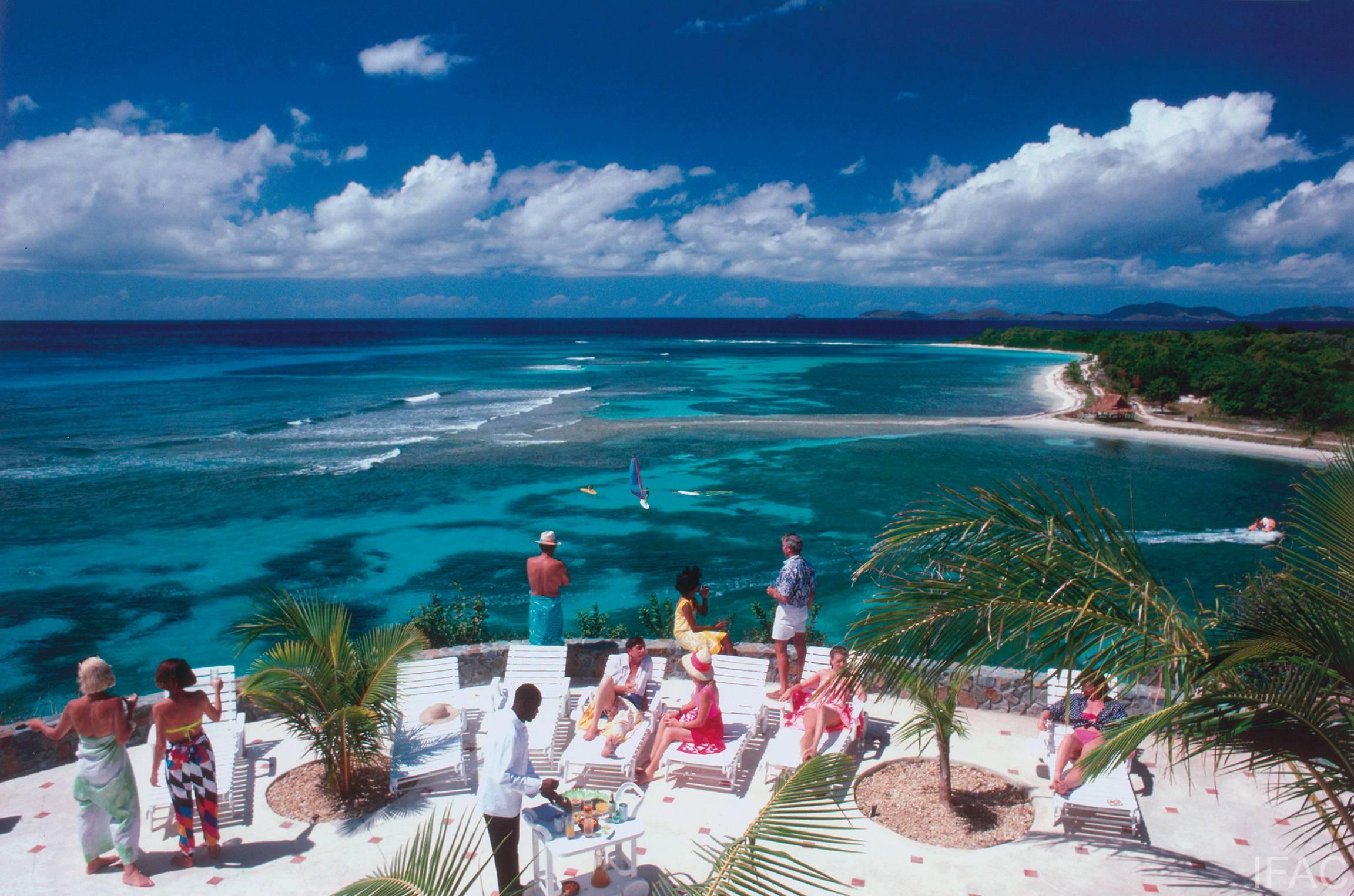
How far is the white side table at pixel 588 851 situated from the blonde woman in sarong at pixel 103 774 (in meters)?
2.64

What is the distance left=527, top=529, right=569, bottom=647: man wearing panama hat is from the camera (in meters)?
8.62

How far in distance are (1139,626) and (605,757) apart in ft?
14.3

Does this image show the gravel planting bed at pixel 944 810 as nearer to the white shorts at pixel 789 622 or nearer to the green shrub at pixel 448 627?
the white shorts at pixel 789 622

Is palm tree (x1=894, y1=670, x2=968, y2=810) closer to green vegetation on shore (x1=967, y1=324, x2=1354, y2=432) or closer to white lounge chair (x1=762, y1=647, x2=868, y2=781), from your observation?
white lounge chair (x1=762, y1=647, x2=868, y2=781)

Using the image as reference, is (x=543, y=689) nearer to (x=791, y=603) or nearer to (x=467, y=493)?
(x=791, y=603)

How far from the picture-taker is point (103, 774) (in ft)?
17.5

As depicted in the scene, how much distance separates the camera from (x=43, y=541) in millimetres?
22516

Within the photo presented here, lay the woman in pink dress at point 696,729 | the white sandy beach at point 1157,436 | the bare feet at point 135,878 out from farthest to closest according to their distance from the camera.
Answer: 1. the white sandy beach at point 1157,436
2. the woman in pink dress at point 696,729
3. the bare feet at point 135,878

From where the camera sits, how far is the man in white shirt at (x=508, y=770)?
16.1 ft

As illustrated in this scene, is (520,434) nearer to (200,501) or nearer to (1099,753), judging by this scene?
(200,501)

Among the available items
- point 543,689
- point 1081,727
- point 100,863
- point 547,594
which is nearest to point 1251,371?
point 1081,727

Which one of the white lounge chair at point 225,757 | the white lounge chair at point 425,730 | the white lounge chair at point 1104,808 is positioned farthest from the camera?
the white lounge chair at point 425,730

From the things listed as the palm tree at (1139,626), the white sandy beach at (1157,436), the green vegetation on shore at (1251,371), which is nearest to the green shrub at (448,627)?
the palm tree at (1139,626)

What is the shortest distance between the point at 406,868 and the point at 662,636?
7.76 meters
